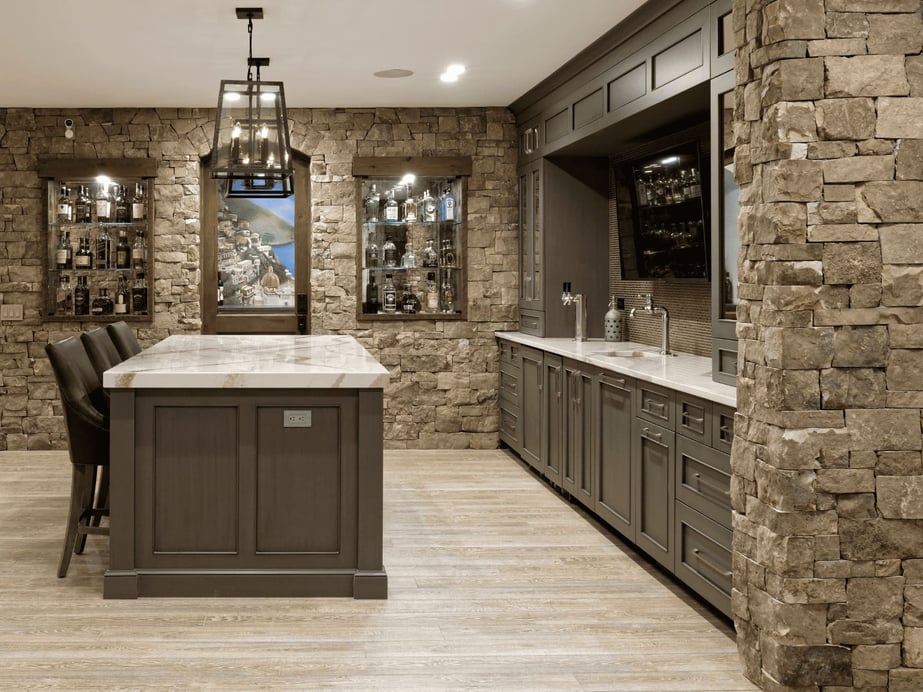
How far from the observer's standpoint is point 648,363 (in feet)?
15.5

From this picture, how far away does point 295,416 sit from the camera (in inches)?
150

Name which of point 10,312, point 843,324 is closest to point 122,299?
point 10,312

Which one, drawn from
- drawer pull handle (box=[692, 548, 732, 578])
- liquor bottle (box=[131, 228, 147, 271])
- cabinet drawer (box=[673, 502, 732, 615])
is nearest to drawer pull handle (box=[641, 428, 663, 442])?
cabinet drawer (box=[673, 502, 732, 615])

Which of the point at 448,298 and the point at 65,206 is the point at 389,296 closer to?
the point at 448,298

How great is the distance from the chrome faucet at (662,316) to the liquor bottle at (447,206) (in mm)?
1895

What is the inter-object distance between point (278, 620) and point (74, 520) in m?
1.17

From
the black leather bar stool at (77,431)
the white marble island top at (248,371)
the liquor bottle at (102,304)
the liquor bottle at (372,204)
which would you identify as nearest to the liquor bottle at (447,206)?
the liquor bottle at (372,204)

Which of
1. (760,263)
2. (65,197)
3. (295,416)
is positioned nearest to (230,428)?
(295,416)

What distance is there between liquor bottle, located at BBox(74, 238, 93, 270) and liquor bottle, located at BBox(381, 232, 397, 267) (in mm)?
2276

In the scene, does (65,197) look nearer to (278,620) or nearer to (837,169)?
(278,620)

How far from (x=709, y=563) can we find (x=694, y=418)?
0.56 meters

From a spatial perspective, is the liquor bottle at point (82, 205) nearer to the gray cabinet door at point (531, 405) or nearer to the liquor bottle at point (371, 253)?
the liquor bottle at point (371, 253)

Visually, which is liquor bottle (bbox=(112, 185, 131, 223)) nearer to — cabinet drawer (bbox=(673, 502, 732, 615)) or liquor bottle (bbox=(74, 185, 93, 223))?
liquor bottle (bbox=(74, 185, 93, 223))

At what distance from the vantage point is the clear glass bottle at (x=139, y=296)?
7.34 m
